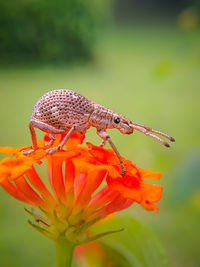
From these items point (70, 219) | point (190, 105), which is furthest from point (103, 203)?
point (190, 105)

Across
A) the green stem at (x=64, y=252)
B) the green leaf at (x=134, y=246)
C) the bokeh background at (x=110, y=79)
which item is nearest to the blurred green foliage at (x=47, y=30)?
the bokeh background at (x=110, y=79)

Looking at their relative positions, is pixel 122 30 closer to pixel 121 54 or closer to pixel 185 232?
pixel 121 54

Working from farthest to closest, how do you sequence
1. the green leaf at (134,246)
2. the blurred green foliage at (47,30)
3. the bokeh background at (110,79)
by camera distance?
the blurred green foliage at (47,30) → the bokeh background at (110,79) → the green leaf at (134,246)

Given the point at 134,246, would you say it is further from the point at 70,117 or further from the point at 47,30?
the point at 47,30

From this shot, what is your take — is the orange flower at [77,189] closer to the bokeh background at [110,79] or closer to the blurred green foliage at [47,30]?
the bokeh background at [110,79]

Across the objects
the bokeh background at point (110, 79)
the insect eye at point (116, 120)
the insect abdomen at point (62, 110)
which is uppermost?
the insect abdomen at point (62, 110)

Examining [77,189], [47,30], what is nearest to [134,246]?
[77,189]
